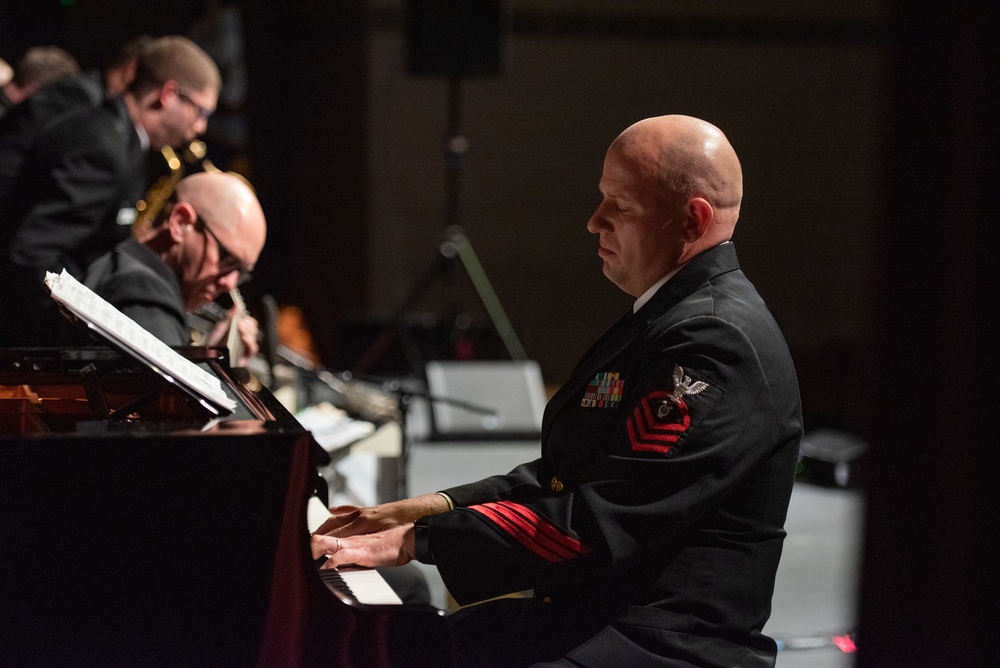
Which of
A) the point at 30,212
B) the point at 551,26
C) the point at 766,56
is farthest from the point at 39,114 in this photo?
the point at 766,56

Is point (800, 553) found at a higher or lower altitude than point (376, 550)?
lower

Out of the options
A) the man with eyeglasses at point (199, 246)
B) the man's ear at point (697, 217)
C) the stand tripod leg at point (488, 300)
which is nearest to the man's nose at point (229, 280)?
the man with eyeglasses at point (199, 246)

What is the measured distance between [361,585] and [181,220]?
1.22 m

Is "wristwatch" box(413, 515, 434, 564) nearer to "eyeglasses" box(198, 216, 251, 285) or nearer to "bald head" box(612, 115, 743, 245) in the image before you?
"bald head" box(612, 115, 743, 245)

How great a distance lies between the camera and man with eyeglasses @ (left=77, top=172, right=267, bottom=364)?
8.18ft

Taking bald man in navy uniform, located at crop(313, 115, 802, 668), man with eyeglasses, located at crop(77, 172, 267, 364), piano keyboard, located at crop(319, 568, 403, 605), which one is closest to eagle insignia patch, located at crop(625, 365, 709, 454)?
bald man in navy uniform, located at crop(313, 115, 802, 668)

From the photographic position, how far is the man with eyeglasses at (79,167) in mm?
3219

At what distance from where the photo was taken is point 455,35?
19.0 feet

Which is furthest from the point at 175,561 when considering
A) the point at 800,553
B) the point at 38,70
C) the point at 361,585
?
the point at 38,70

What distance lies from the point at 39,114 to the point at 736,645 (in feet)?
9.58

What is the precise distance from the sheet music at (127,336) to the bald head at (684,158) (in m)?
0.71

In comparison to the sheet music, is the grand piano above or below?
below

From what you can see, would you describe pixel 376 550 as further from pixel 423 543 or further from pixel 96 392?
pixel 96 392

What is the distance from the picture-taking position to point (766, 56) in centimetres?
748
